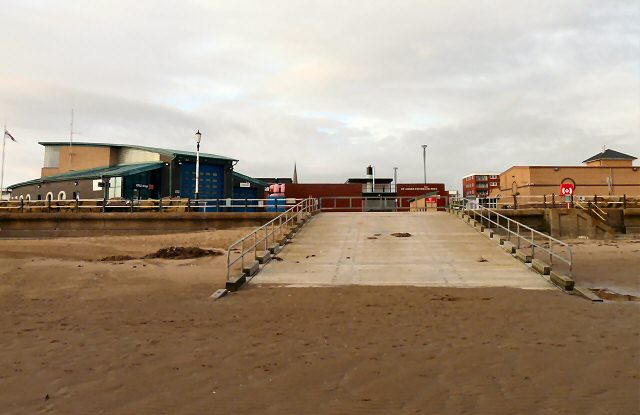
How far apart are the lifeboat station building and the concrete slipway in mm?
20295

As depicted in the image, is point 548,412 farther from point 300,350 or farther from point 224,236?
point 224,236

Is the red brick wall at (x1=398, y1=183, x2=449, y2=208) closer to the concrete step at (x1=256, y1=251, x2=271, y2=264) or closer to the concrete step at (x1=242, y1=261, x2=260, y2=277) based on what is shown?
the concrete step at (x1=256, y1=251, x2=271, y2=264)

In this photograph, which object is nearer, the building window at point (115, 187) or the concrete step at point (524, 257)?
the concrete step at point (524, 257)

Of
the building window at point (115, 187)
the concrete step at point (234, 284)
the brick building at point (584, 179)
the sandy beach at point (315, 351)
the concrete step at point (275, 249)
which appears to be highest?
the brick building at point (584, 179)

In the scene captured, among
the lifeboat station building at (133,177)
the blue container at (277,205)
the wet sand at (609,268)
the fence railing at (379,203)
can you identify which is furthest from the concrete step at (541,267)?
the lifeboat station building at (133,177)

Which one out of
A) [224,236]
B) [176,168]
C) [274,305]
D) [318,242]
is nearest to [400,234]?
[318,242]

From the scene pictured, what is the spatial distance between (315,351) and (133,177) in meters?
32.3

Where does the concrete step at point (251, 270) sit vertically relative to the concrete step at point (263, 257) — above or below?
below

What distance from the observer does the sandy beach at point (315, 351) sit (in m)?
4.20

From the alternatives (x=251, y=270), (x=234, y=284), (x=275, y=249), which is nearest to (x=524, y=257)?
(x=275, y=249)

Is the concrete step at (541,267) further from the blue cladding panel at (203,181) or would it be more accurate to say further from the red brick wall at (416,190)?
the blue cladding panel at (203,181)

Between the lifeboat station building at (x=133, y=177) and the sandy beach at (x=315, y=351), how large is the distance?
2454 centimetres

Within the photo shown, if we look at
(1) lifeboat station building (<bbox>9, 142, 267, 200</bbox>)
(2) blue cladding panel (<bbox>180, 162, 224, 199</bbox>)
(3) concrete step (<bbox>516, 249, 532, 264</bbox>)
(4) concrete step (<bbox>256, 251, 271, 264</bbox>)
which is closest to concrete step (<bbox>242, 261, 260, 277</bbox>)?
(4) concrete step (<bbox>256, 251, 271, 264</bbox>)

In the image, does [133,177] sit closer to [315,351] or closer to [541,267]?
[541,267]
